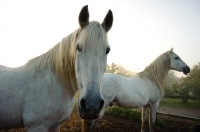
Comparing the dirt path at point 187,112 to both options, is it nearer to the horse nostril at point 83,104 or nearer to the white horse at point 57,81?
the white horse at point 57,81

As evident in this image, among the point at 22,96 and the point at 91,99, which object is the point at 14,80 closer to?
the point at 22,96

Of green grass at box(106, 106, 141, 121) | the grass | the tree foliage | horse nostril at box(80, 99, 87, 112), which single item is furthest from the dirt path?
horse nostril at box(80, 99, 87, 112)

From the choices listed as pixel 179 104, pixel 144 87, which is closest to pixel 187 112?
pixel 179 104

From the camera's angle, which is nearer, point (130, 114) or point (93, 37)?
point (93, 37)

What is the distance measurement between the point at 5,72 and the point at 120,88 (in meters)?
3.68

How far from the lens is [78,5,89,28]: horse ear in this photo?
6.11ft

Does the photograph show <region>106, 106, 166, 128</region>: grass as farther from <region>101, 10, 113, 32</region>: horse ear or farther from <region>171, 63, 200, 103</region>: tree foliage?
<region>171, 63, 200, 103</region>: tree foliage

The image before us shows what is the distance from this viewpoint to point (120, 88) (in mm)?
4859

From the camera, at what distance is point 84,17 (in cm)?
191

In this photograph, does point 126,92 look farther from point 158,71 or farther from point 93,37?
point 93,37

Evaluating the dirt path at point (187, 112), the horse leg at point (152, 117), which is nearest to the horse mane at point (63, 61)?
the horse leg at point (152, 117)

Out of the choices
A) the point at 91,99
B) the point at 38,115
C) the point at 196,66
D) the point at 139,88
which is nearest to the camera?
the point at 91,99

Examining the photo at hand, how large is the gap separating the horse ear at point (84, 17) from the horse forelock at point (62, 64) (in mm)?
190

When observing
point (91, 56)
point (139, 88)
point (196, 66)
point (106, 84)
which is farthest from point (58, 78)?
point (196, 66)
